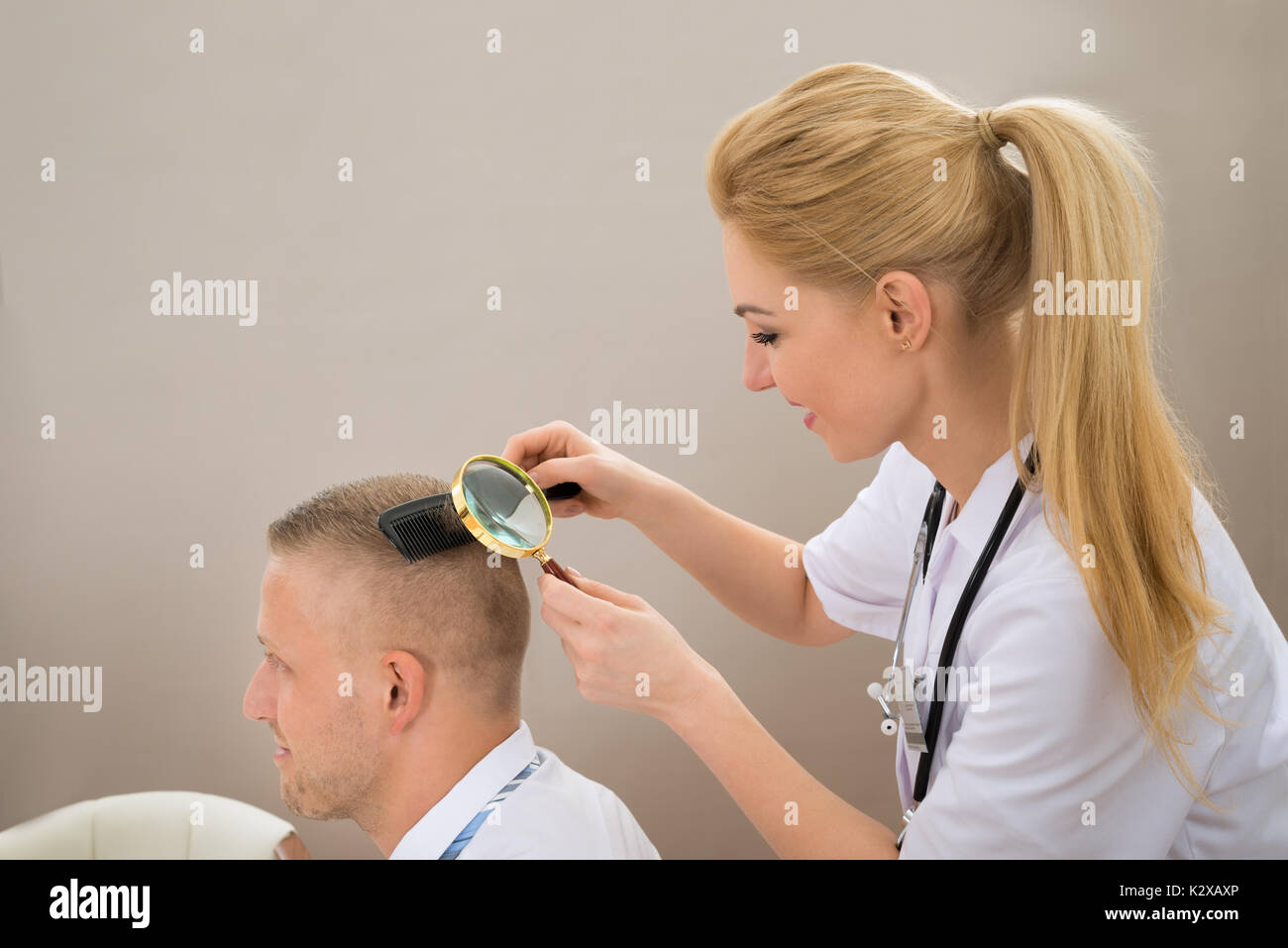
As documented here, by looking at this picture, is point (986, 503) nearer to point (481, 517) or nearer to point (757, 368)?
point (757, 368)

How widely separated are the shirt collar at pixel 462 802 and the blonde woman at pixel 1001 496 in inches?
7.0

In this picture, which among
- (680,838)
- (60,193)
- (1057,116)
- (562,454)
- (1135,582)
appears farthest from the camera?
(680,838)

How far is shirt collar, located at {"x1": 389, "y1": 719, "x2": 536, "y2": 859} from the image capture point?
4.11 ft

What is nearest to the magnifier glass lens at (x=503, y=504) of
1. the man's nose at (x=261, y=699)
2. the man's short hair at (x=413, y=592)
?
the man's short hair at (x=413, y=592)

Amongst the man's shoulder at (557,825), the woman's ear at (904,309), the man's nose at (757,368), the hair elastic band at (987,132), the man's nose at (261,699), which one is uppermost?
the hair elastic band at (987,132)

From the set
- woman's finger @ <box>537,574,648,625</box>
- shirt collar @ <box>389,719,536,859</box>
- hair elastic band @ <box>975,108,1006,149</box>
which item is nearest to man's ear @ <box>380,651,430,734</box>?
shirt collar @ <box>389,719,536,859</box>

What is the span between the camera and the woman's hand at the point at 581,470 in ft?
4.80

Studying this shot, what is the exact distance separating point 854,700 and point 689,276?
112cm

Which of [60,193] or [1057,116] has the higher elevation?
[60,193]

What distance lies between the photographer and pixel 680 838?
247 cm

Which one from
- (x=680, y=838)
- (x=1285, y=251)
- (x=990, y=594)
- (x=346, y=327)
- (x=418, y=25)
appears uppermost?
(x=418, y=25)

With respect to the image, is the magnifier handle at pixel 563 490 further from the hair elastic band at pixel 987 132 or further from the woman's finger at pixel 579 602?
the hair elastic band at pixel 987 132

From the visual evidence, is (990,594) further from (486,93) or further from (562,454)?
(486,93)
